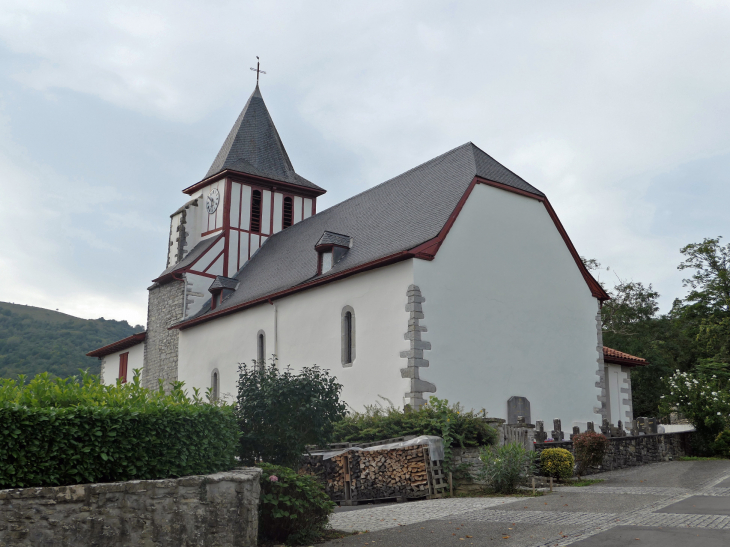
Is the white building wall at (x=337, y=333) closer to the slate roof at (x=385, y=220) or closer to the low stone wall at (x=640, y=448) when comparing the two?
the slate roof at (x=385, y=220)

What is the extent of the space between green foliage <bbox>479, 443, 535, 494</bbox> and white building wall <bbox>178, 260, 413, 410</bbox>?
155 inches

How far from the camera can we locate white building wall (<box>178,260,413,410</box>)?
1625 cm

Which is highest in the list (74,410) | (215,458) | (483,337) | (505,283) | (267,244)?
(267,244)

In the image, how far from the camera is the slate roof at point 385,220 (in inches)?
700

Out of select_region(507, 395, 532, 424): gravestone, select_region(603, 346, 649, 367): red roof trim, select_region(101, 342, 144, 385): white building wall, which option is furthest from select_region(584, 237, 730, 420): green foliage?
select_region(101, 342, 144, 385): white building wall

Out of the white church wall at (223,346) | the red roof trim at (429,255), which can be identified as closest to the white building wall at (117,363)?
the white church wall at (223,346)

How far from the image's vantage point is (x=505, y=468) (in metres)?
11.7

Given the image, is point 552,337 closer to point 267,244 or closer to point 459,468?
point 459,468

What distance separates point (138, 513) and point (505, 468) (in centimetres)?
688

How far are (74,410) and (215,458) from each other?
176cm

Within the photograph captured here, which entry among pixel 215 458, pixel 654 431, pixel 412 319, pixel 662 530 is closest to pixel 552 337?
pixel 654 431

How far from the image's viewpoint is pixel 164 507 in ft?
22.5

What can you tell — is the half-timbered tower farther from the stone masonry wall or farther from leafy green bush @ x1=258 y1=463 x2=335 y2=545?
leafy green bush @ x1=258 y1=463 x2=335 y2=545

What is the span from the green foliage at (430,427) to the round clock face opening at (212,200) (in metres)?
16.2
